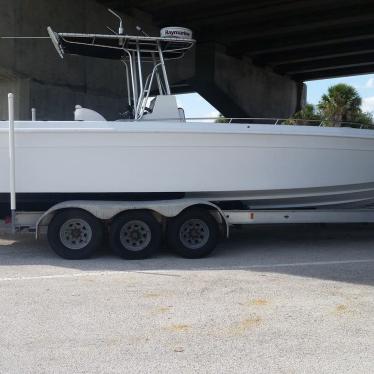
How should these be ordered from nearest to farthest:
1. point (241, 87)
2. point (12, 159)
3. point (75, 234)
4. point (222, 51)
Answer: point (12, 159)
point (75, 234)
point (222, 51)
point (241, 87)

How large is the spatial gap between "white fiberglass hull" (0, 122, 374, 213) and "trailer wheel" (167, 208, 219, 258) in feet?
1.20

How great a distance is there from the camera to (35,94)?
12.5 meters

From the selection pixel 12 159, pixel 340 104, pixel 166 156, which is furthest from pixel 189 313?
pixel 340 104

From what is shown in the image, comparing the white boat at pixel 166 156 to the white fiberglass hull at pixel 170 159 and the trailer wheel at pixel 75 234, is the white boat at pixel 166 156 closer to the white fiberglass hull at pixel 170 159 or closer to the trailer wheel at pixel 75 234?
the white fiberglass hull at pixel 170 159

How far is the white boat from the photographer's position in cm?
676

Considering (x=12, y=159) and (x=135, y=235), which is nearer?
(x=12, y=159)

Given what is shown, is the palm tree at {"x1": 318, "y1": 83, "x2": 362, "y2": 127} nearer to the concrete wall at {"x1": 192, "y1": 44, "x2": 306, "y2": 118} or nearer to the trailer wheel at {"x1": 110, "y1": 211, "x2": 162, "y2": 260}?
the concrete wall at {"x1": 192, "y1": 44, "x2": 306, "y2": 118}

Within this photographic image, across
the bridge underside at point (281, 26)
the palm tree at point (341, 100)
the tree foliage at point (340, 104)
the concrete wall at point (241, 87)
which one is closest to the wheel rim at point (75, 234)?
the bridge underside at point (281, 26)

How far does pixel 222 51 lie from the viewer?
62.7 ft

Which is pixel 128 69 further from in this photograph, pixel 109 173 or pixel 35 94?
pixel 35 94

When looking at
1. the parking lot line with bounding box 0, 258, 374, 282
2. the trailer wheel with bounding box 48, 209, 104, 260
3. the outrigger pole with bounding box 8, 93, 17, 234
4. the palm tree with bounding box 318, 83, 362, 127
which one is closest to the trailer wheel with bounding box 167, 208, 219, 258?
the parking lot line with bounding box 0, 258, 374, 282

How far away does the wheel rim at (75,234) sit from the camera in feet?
22.3

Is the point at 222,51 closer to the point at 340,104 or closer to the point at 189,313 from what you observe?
the point at 340,104

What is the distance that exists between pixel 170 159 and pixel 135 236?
3.57ft
